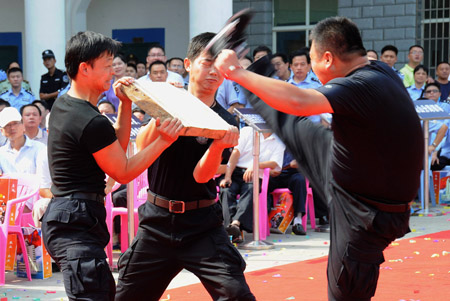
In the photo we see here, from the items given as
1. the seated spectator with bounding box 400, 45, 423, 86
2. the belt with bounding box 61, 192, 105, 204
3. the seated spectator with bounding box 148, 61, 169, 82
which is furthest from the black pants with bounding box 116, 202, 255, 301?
the seated spectator with bounding box 400, 45, 423, 86

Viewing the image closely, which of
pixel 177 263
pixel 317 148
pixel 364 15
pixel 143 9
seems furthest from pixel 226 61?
pixel 143 9

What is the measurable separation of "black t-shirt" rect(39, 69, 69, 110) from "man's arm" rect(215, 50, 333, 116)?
965 centimetres

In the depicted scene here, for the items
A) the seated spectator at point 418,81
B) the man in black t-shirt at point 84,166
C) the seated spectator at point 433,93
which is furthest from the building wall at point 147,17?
the man in black t-shirt at point 84,166

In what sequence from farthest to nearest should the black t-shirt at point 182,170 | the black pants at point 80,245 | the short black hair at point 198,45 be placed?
the short black hair at point 198,45 → the black t-shirt at point 182,170 → the black pants at point 80,245

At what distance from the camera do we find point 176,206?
4.24 metres

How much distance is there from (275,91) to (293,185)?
20.0 ft

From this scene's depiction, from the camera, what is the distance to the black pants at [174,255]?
4.16 meters

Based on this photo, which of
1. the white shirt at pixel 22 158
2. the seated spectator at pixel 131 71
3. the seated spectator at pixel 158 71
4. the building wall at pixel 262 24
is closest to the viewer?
the white shirt at pixel 22 158

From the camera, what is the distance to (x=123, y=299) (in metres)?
4.21

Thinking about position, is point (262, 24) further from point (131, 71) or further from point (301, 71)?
A: point (301, 71)

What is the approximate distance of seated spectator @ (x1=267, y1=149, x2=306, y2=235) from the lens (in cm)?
939

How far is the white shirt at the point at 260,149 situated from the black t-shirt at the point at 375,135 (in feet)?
17.3

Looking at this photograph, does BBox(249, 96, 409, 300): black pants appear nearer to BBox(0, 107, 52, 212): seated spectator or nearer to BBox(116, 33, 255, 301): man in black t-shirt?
BBox(116, 33, 255, 301): man in black t-shirt

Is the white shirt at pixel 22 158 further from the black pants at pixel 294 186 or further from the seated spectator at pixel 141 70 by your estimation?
the seated spectator at pixel 141 70
